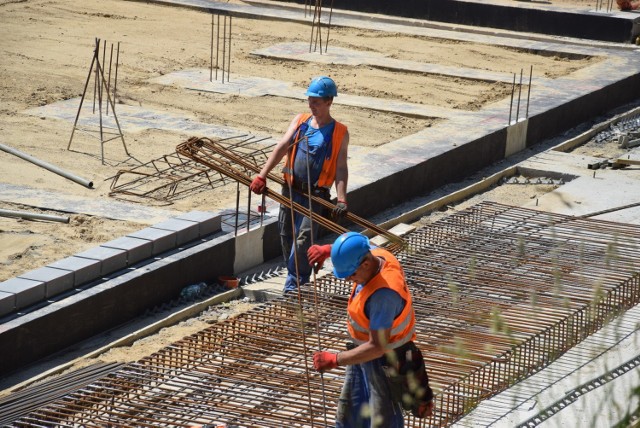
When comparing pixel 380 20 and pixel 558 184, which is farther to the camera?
pixel 380 20

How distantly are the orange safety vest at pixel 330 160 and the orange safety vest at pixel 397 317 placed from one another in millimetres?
2823

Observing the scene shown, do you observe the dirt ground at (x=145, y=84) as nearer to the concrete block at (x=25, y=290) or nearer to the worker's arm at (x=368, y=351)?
the concrete block at (x=25, y=290)

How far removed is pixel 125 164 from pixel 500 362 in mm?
6055

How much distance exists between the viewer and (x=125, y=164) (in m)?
12.3

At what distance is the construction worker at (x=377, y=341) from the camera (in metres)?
5.45

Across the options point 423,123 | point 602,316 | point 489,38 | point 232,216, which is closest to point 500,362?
point 602,316

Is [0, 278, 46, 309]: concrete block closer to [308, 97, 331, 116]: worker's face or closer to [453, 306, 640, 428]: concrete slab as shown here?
[308, 97, 331, 116]: worker's face

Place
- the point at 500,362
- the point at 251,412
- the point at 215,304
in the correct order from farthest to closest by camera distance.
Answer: the point at 215,304, the point at 500,362, the point at 251,412

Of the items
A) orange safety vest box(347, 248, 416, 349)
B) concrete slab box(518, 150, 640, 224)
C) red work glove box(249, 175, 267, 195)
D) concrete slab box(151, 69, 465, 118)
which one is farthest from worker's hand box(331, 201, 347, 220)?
concrete slab box(151, 69, 465, 118)

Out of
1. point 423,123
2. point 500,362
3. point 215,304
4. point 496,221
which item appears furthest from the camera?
point 423,123

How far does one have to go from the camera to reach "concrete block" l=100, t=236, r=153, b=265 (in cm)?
882

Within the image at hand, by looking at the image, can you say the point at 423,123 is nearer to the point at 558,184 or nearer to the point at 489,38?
the point at 558,184

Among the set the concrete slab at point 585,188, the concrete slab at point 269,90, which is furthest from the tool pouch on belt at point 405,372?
the concrete slab at point 269,90

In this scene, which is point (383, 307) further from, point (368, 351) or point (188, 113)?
point (188, 113)
